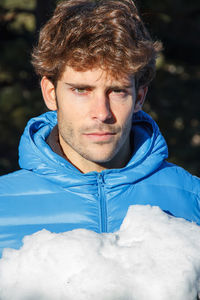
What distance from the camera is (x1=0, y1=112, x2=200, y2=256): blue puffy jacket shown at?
90.1 inches

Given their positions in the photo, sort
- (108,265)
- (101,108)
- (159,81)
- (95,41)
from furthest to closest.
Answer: (159,81) < (95,41) < (101,108) < (108,265)

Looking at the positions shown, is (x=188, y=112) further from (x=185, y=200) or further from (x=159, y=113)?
(x=185, y=200)

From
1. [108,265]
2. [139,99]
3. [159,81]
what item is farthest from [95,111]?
[159,81]

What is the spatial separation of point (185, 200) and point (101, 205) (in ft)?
1.40

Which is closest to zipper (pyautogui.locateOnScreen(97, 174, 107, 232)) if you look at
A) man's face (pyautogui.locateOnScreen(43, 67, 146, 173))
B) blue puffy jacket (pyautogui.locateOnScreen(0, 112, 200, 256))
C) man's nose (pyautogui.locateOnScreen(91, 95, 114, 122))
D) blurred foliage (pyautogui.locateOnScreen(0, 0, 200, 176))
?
blue puffy jacket (pyautogui.locateOnScreen(0, 112, 200, 256))

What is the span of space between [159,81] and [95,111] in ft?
16.1

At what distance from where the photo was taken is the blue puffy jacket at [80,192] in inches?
90.1

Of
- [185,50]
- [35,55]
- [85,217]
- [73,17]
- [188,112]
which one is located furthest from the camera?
[185,50]

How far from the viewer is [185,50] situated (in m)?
7.87

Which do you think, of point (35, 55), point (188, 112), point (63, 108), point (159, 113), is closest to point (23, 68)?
point (159, 113)

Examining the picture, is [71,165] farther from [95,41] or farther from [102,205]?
[95,41]

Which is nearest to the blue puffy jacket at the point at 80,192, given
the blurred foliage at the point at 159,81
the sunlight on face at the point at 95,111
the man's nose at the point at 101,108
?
the sunlight on face at the point at 95,111

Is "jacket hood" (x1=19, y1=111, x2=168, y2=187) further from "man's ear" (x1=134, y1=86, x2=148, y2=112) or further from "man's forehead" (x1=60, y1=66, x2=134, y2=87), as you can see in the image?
"man's forehead" (x1=60, y1=66, x2=134, y2=87)

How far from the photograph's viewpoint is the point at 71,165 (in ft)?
7.99
